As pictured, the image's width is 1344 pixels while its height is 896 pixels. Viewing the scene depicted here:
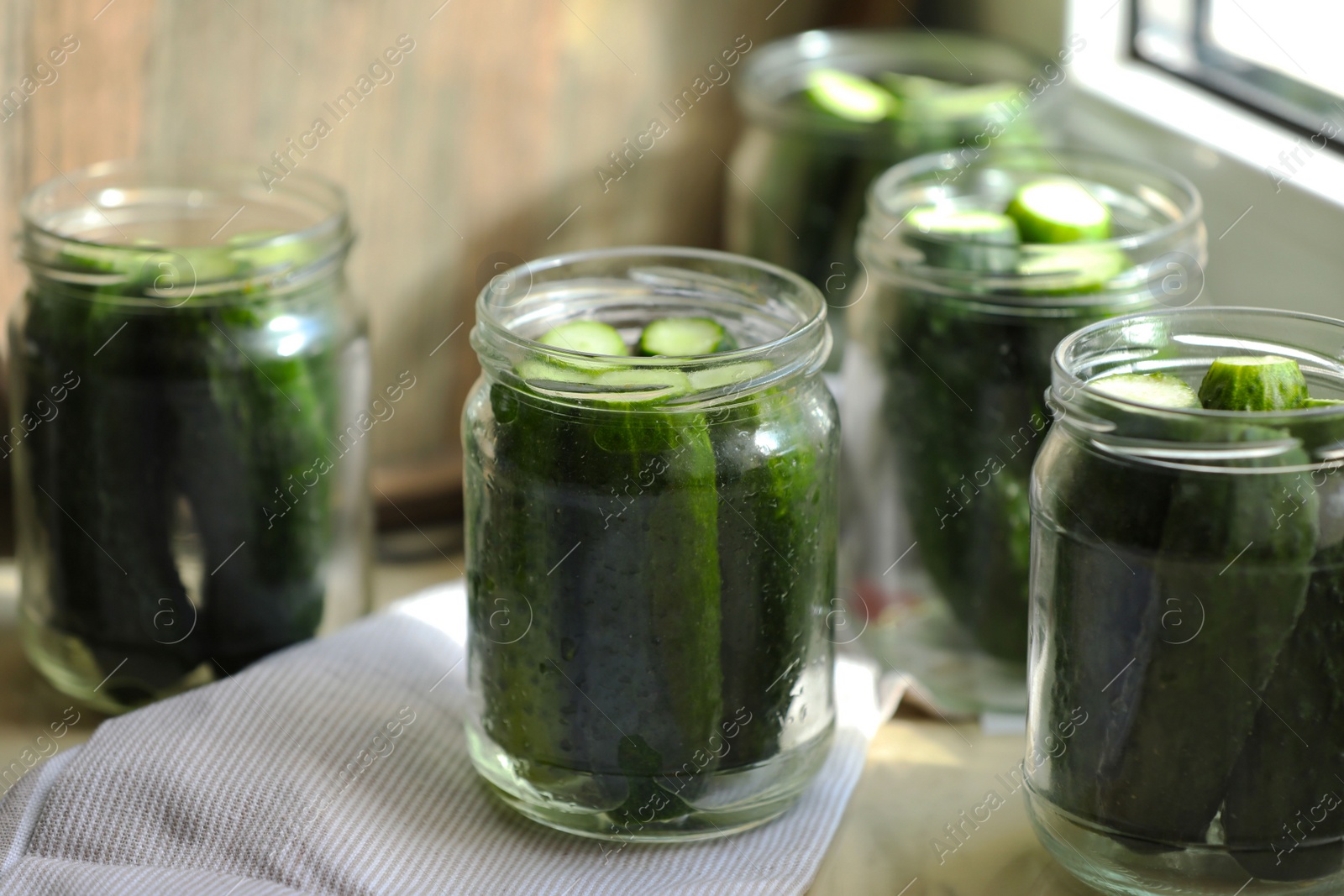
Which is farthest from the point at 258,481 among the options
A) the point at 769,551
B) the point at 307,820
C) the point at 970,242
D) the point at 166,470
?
the point at 970,242

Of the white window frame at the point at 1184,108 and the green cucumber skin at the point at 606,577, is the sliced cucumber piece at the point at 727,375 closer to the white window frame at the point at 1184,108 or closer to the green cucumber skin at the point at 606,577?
the green cucumber skin at the point at 606,577

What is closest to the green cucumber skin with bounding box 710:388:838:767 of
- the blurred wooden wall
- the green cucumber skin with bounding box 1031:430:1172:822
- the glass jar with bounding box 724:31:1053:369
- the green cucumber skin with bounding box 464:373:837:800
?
the green cucumber skin with bounding box 464:373:837:800

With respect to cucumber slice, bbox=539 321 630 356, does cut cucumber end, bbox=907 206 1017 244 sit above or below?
below

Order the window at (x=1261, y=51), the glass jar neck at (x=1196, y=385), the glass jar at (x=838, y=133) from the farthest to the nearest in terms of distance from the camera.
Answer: the glass jar at (x=838, y=133), the window at (x=1261, y=51), the glass jar neck at (x=1196, y=385)

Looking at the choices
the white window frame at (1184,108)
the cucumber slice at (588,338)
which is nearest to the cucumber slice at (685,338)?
the cucumber slice at (588,338)

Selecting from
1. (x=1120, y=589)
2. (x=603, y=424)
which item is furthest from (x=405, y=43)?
(x=1120, y=589)

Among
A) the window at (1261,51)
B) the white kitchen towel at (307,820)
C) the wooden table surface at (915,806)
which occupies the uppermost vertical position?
the window at (1261,51)

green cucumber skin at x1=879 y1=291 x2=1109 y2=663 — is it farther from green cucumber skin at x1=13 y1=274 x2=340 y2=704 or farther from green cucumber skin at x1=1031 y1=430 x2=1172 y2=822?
green cucumber skin at x1=13 y1=274 x2=340 y2=704
